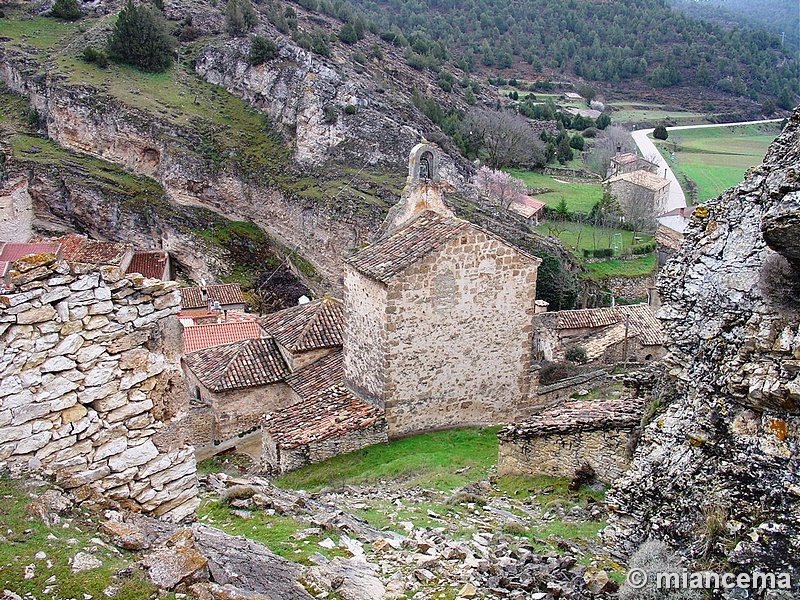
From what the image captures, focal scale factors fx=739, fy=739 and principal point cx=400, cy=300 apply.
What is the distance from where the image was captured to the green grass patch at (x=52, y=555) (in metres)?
4.52

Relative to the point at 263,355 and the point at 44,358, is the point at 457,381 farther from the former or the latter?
the point at 44,358

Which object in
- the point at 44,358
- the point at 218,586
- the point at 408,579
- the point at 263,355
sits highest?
the point at 44,358

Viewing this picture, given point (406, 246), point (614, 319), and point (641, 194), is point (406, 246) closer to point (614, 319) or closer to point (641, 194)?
point (614, 319)

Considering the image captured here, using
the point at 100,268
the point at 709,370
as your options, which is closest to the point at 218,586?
the point at 100,268

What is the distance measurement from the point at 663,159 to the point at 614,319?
43.9 m

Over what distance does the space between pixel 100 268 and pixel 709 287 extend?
4812 millimetres

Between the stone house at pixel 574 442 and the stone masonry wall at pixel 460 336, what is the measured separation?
2.87 m

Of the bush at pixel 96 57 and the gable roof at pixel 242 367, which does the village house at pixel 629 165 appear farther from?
the gable roof at pixel 242 367

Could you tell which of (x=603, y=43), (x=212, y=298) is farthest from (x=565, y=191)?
(x=603, y=43)

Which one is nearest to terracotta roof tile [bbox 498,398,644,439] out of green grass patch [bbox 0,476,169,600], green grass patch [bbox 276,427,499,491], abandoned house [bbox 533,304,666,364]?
green grass patch [bbox 276,427,499,491]

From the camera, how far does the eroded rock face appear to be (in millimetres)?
5000

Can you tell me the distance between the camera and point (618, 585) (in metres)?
5.79

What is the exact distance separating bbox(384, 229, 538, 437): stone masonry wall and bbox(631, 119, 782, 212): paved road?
138 feet

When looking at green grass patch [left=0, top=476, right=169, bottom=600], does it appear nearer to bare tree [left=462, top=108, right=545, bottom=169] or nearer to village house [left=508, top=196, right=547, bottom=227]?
village house [left=508, top=196, right=547, bottom=227]
